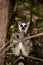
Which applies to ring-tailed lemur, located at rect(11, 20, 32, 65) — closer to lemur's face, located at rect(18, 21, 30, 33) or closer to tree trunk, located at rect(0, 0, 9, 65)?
lemur's face, located at rect(18, 21, 30, 33)

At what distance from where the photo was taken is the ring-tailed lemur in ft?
17.8

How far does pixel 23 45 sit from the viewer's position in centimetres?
560

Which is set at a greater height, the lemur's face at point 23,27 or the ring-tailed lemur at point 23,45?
the lemur's face at point 23,27

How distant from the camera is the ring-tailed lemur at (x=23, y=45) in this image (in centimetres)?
542

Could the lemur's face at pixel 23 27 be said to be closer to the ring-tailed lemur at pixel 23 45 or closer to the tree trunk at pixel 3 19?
the ring-tailed lemur at pixel 23 45

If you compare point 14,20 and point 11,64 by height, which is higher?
point 14,20

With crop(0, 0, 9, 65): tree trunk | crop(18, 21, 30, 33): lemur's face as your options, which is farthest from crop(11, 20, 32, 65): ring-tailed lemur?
crop(0, 0, 9, 65): tree trunk

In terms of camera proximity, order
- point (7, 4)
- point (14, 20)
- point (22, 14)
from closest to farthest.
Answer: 1. point (7, 4)
2. point (14, 20)
3. point (22, 14)

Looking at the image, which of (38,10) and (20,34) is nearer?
(20,34)

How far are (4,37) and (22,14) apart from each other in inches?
87.2

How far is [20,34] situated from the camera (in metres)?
5.51

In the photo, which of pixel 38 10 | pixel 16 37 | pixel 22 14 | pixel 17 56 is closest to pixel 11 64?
pixel 17 56

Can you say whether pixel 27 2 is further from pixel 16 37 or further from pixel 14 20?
pixel 16 37

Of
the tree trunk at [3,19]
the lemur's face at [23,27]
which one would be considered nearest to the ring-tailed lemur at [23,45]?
the lemur's face at [23,27]
